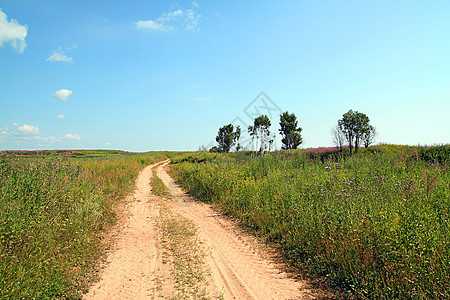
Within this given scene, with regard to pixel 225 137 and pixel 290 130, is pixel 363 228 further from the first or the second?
pixel 225 137

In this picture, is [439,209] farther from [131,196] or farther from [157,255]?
[131,196]

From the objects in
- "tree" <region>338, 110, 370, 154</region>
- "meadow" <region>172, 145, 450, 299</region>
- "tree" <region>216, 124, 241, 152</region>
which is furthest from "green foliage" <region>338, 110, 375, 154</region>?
"tree" <region>216, 124, 241, 152</region>

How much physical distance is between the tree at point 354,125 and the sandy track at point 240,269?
69.8 feet

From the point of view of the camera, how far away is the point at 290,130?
45781 mm

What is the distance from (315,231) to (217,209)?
14.9 feet

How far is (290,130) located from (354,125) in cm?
2164

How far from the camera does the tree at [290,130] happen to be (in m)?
45.0

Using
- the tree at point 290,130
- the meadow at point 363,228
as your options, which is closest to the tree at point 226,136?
the tree at point 290,130

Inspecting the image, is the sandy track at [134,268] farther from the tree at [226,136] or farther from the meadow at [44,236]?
the tree at [226,136]

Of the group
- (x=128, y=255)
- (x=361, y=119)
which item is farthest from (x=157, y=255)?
(x=361, y=119)

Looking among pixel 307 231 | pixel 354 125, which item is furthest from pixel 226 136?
pixel 307 231

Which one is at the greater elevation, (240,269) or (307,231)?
(307,231)

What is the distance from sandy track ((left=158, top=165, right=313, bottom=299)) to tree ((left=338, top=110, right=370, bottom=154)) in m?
21.3

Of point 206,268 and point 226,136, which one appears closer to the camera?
point 206,268
